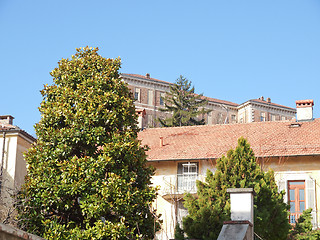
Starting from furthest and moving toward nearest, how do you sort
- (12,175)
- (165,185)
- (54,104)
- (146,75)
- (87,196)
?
(146,75) → (165,185) → (12,175) → (54,104) → (87,196)

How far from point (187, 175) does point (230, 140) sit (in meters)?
3.05

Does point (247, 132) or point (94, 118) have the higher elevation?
point (247, 132)

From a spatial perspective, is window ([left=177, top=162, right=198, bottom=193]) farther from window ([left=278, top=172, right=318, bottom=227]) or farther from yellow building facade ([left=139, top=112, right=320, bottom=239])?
window ([left=278, top=172, right=318, bottom=227])

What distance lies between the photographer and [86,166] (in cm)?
1386

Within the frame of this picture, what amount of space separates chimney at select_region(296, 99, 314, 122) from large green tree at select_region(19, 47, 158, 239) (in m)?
17.5

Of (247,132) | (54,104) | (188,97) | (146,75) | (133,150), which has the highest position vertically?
(146,75)

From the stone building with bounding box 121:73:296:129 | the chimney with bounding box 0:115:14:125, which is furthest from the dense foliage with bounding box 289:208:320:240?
the stone building with bounding box 121:73:296:129

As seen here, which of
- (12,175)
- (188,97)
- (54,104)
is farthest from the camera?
(188,97)

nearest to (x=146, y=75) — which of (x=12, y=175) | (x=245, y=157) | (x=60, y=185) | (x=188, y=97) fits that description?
(x=188, y=97)

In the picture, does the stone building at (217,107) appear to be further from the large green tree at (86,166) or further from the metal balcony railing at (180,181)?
the large green tree at (86,166)

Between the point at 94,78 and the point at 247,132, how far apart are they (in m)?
15.7

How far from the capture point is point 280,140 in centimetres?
2731

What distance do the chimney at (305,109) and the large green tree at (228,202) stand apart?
509 inches

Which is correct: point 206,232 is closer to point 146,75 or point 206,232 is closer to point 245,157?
point 245,157
